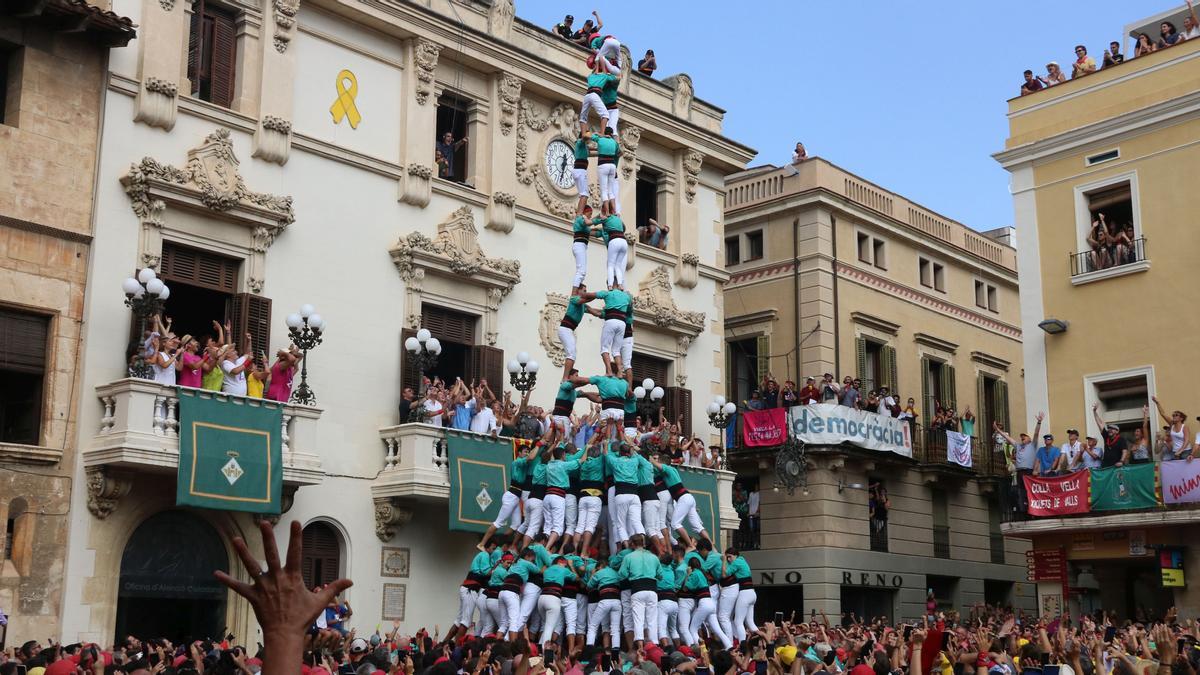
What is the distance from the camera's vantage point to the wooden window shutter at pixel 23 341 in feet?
69.6

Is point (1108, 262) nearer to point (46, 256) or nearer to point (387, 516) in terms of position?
point (387, 516)

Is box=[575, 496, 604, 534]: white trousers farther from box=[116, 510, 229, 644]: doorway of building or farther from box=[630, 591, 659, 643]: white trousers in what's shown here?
box=[116, 510, 229, 644]: doorway of building

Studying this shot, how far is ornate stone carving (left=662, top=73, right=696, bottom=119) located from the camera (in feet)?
108

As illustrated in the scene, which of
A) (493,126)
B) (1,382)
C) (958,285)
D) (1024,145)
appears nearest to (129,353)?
(1,382)

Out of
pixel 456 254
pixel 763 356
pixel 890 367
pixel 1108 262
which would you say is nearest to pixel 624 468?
pixel 456 254

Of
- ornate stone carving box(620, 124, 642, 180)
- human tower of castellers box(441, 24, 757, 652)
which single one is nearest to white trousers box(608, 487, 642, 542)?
human tower of castellers box(441, 24, 757, 652)

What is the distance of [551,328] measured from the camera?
2930 centimetres

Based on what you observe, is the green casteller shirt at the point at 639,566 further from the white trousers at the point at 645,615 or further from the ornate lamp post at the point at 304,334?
the ornate lamp post at the point at 304,334

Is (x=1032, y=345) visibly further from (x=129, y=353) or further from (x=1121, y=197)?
(x=129, y=353)

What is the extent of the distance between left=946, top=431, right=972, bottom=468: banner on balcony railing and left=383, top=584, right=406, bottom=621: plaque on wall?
17.9 metres

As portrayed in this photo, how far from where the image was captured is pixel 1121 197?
3025 cm

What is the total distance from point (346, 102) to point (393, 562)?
8.83 meters

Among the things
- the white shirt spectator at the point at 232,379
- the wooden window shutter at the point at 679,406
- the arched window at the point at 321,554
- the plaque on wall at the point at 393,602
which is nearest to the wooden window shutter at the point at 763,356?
the wooden window shutter at the point at 679,406

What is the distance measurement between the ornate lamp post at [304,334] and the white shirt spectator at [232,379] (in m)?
1.15
